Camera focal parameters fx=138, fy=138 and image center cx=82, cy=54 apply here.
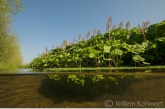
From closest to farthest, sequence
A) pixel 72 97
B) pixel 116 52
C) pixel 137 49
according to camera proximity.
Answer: pixel 72 97
pixel 137 49
pixel 116 52

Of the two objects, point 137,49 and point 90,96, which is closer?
point 90,96

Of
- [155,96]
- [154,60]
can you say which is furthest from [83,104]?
[154,60]

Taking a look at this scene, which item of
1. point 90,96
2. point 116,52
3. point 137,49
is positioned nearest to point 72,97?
point 90,96

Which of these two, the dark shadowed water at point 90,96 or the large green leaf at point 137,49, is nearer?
the dark shadowed water at point 90,96

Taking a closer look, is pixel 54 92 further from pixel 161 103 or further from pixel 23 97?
pixel 161 103

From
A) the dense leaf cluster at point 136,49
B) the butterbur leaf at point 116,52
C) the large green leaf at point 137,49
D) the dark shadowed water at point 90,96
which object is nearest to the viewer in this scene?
the dark shadowed water at point 90,96

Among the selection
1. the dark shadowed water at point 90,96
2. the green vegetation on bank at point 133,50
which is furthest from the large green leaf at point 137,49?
the dark shadowed water at point 90,96

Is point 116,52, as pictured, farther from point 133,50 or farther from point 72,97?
point 72,97

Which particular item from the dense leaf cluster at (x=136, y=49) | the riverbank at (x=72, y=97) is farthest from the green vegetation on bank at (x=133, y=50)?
the riverbank at (x=72, y=97)

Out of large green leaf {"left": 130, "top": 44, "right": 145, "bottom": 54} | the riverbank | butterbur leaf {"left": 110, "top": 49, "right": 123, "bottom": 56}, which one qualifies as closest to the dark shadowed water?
the riverbank

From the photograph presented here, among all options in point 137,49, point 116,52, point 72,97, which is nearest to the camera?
point 72,97

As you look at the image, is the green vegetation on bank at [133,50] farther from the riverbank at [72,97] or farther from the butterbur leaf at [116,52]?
the riverbank at [72,97]

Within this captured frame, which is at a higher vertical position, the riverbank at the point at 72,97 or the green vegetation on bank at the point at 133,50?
the green vegetation on bank at the point at 133,50

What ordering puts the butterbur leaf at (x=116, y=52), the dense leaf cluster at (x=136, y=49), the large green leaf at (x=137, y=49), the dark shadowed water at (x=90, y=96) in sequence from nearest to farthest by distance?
1. the dark shadowed water at (x=90, y=96)
2. the large green leaf at (x=137, y=49)
3. the dense leaf cluster at (x=136, y=49)
4. the butterbur leaf at (x=116, y=52)
